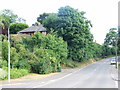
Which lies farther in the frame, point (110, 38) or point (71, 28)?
point (110, 38)

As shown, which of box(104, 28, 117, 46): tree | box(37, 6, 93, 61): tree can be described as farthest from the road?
box(104, 28, 117, 46): tree

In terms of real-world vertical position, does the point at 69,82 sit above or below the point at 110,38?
below

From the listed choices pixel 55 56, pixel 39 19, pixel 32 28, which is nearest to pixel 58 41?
pixel 55 56

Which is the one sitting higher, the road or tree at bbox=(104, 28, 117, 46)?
tree at bbox=(104, 28, 117, 46)

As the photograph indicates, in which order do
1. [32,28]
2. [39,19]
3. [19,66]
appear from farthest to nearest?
[39,19]
[32,28]
[19,66]

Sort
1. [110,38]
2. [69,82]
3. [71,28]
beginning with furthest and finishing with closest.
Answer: [110,38], [71,28], [69,82]

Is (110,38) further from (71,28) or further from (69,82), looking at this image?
(69,82)

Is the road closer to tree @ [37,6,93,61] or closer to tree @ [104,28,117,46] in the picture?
tree @ [37,6,93,61]

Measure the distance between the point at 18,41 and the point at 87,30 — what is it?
20757 millimetres

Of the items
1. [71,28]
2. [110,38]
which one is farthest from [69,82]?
[110,38]

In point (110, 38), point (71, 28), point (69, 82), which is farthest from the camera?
point (110, 38)

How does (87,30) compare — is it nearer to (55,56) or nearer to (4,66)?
(55,56)

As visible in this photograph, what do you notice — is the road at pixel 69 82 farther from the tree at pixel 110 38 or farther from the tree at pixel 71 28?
the tree at pixel 110 38

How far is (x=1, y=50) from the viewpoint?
94.1 ft
